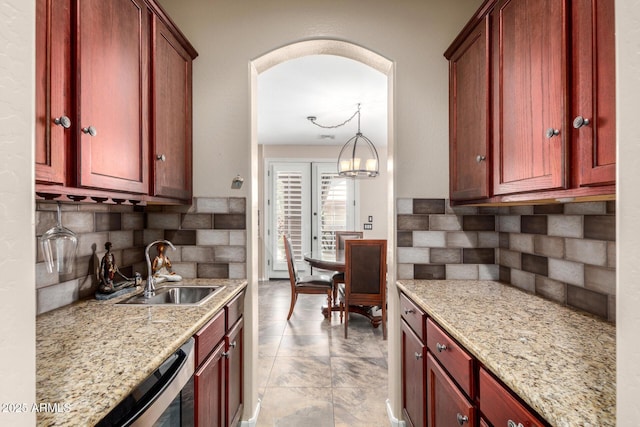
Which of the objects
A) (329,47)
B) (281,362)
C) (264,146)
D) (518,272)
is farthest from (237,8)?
(264,146)

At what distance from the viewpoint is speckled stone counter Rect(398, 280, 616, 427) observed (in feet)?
2.38

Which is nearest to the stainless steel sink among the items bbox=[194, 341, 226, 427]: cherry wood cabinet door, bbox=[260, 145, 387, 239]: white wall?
bbox=[194, 341, 226, 427]: cherry wood cabinet door

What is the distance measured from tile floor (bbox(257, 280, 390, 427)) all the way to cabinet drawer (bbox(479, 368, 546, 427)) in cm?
131

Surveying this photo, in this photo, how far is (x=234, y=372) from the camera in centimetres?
183

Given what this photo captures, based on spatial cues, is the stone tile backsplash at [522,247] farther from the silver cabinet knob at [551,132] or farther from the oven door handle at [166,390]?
the oven door handle at [166,390]

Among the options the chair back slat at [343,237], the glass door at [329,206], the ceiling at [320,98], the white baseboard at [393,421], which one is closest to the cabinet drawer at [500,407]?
the white baseboard at [393,421]

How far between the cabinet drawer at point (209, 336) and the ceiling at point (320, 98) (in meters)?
2.26

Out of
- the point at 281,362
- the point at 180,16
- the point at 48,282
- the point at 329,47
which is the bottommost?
the point at 281,362

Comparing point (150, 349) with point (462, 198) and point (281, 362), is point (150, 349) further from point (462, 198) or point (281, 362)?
point (281, 362)

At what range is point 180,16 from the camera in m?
2.09

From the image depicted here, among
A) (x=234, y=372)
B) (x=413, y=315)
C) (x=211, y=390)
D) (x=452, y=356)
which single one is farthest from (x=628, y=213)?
(x=234, y=372)

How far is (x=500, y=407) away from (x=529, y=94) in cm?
111

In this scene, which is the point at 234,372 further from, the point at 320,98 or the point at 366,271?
the point at 320,98

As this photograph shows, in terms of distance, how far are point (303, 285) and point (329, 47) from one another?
2669mm
